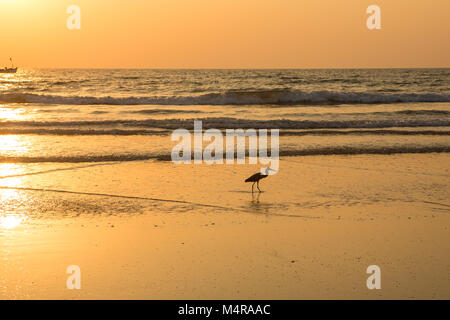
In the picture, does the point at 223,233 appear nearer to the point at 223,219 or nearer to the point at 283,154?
the point at 223,219

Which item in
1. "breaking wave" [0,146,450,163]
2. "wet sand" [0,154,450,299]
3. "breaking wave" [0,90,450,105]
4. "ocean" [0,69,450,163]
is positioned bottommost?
"wet sand" [0,154,450,299]

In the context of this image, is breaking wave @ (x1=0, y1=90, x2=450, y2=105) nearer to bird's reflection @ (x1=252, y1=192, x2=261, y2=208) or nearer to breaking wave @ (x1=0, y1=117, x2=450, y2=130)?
breaking wave @ (x1=0, y1=117, x2=450, y2=130)

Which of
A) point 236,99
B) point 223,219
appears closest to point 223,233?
point 223,219

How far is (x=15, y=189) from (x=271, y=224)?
16.4ft

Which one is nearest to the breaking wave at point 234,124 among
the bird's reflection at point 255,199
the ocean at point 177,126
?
the ocean at point 177,126

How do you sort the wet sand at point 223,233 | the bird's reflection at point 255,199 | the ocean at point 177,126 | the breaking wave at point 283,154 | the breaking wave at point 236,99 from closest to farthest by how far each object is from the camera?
the wet sand at point 223,233 → the bird's reflection at point 255,199 → the breaking wave at point 283,154 → the ocean at point 177,126 → the breaking wave at point 236,99

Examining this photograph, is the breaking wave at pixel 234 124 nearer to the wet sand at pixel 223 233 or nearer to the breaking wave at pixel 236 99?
the wet sand at pixel 223 233

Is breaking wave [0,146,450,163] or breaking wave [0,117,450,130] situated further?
breaking wave [0,117,450,130]

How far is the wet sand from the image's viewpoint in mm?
5398

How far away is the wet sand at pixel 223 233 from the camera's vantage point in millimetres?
5398

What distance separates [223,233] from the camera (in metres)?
7.13

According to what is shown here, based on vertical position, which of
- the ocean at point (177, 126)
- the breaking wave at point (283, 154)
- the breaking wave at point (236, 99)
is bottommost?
the breaking wave at point (283, 154)

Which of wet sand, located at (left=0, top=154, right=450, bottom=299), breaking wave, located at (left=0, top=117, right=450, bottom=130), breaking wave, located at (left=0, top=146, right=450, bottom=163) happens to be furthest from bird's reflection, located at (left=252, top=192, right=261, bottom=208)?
breaking wave, located at (left=0, top=117, right=450, bottom=130)
